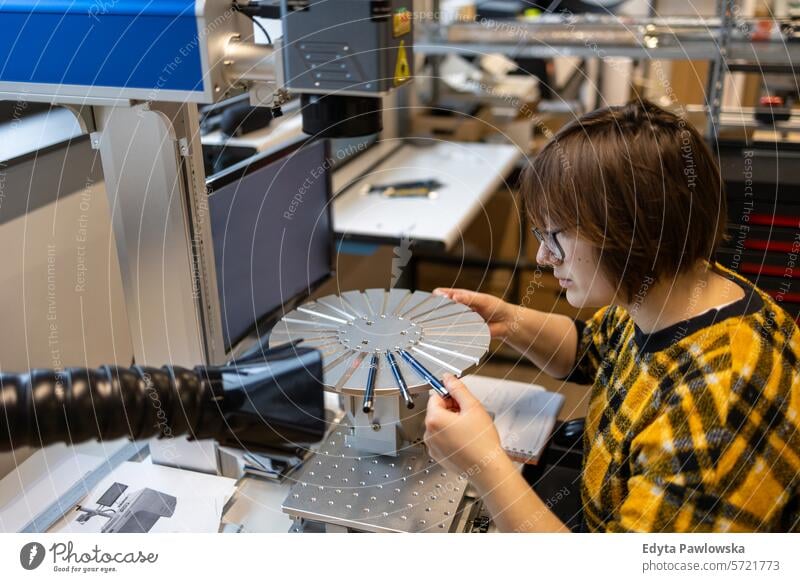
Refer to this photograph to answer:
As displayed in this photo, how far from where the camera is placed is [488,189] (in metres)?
2.42

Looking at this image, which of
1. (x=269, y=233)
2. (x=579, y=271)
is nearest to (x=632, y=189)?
(x=579, y=271)

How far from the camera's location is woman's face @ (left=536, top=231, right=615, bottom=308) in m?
0.88

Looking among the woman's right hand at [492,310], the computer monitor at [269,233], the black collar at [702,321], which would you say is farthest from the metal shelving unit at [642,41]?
the black collar at [702,321]

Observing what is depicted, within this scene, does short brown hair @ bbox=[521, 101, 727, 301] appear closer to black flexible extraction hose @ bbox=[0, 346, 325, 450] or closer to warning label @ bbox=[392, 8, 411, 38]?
warning label @ bbox=[392, 8, 411, 38]

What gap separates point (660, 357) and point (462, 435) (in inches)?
10.6

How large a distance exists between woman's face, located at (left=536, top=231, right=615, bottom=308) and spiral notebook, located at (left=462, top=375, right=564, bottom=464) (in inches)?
10.6

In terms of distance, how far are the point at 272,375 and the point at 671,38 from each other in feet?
6.62

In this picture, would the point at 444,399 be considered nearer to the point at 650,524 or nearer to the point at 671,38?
the point at 650,524

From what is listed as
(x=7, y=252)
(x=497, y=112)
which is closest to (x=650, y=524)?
(x=7, y=252)

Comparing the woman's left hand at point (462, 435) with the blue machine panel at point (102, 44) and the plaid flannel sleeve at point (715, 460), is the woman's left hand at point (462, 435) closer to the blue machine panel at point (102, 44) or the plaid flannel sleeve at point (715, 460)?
the plaid flannel sleeve at point (715, 460)

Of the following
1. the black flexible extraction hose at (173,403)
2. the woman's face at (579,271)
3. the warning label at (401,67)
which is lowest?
the black flexible extraction hose at (173,403)

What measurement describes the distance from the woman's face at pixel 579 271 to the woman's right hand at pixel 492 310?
261 mm

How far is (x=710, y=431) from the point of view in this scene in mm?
776

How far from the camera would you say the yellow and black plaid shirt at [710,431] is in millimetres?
767
